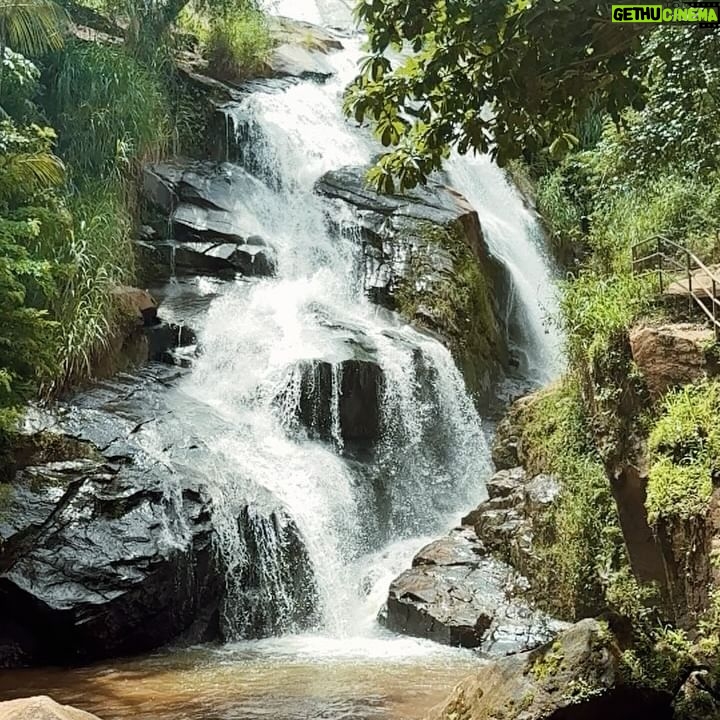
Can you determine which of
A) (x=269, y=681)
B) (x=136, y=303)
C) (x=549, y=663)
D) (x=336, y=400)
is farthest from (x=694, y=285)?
(x=136, y=303)

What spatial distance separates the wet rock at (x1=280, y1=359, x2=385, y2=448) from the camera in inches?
484

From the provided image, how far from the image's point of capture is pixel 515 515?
9.83 meters

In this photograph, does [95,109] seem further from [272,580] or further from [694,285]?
[694,285]

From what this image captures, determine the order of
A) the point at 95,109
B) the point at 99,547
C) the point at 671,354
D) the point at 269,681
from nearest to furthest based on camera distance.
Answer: the point at 671,354 → the point at 269,681 → the point at 99,547 → the point at 95,109

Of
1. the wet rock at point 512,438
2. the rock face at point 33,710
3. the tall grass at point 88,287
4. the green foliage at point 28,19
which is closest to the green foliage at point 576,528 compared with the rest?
the wet rock at point 512,438

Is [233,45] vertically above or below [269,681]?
above

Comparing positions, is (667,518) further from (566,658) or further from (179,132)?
(179,132)

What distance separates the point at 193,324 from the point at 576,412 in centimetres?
672

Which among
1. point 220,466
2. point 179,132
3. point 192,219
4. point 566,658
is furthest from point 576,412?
point 179,132

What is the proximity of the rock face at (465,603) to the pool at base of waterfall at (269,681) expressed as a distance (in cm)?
25

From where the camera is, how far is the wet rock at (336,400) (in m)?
12.3

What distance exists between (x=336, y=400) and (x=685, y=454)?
6584 millimetres

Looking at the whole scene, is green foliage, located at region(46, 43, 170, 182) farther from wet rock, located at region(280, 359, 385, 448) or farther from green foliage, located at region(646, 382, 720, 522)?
green foliage, located at region(646, 382, 720, 522)

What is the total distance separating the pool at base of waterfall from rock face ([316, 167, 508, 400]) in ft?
22.9
